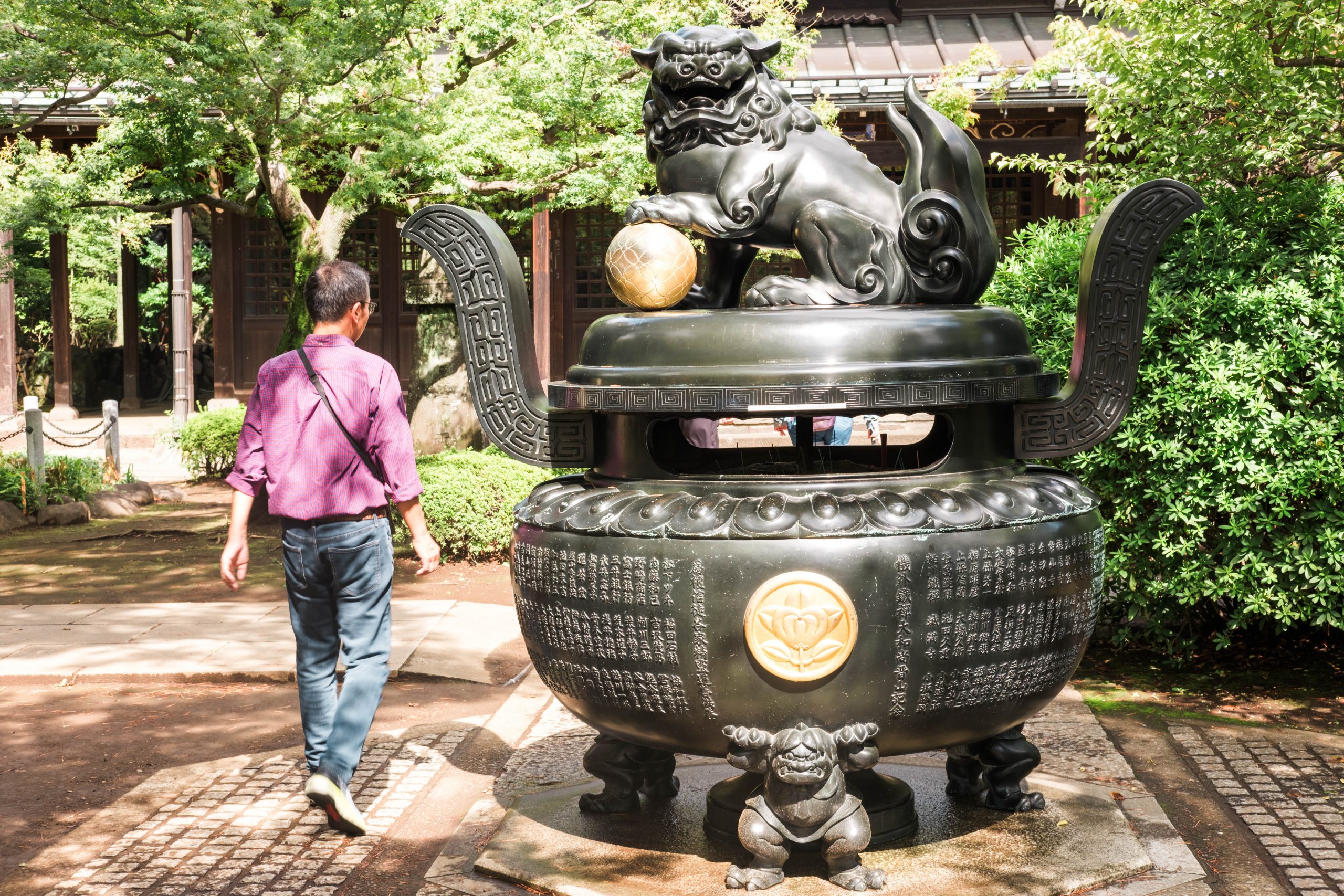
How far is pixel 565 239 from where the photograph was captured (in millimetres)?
15867

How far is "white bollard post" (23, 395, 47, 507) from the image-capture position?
39.0 ft

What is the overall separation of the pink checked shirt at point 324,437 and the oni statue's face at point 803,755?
1464 mm

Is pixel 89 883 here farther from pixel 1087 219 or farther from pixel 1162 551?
pixel 1087 219

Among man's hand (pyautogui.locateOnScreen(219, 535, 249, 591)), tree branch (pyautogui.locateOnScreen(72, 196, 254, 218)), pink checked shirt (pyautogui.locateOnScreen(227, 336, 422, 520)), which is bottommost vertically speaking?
man's hand (pyautogui.locateOnScreen(219, 535, 249, 591))

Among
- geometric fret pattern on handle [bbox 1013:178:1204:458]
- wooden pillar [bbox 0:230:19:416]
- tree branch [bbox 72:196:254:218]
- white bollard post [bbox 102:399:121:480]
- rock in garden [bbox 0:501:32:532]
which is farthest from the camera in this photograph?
wooden pillar [bbox 0:230:19:416]

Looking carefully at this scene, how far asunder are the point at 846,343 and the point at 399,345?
13433 mm

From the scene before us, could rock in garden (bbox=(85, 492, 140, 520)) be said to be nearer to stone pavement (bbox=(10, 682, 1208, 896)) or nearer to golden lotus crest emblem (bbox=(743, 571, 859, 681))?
stone pavement (bbox=(10, 682, 1208, 896))

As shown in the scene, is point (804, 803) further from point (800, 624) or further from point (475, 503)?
point (475, 503)

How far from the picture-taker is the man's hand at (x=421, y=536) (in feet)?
13.1

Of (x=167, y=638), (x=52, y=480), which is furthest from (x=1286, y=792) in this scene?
(x=52, y=480)

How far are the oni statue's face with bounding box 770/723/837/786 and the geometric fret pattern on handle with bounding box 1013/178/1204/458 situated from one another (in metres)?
1.10

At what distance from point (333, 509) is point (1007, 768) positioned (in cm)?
231

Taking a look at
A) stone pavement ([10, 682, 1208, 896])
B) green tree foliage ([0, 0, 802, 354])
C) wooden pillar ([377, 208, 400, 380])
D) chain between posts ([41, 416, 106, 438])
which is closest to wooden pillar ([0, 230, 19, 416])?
chain between posts ([41, 416, 106, 438])

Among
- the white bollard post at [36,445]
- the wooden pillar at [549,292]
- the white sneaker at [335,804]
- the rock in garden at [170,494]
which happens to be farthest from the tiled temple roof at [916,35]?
the white sneaker at [335,804]
